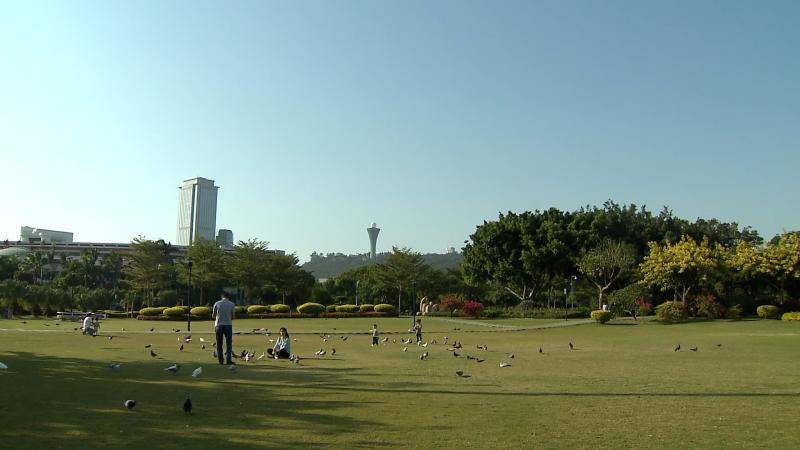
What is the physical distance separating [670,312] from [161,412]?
37094 mm

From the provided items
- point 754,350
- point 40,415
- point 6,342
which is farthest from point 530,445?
point 6,342

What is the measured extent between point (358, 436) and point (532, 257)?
4849 cm

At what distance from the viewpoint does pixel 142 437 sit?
7.07m

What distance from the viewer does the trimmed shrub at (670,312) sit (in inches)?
1556

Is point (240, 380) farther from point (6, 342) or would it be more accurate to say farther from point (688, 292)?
point (688, 292)

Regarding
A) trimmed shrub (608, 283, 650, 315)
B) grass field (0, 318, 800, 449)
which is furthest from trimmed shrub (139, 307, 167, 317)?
trimmed shrub (608, 283, 650, 315)

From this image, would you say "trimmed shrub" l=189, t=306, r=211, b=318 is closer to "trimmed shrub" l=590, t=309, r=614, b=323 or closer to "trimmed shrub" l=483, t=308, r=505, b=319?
"trimmed shrub" l=483, t=308, r=505, b=319

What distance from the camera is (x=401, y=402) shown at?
9.97 meters

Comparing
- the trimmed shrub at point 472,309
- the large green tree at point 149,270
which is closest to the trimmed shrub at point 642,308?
the trimmed shrub at point 472,309

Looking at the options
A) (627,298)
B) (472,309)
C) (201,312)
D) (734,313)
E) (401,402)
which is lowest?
(401,402)

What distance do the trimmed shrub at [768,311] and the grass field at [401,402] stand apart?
993 inches

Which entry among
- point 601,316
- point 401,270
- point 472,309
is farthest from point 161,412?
point 401,270

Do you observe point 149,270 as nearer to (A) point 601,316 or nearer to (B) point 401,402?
(A) point 601,316

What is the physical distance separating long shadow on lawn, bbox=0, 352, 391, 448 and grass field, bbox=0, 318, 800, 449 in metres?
0.02
